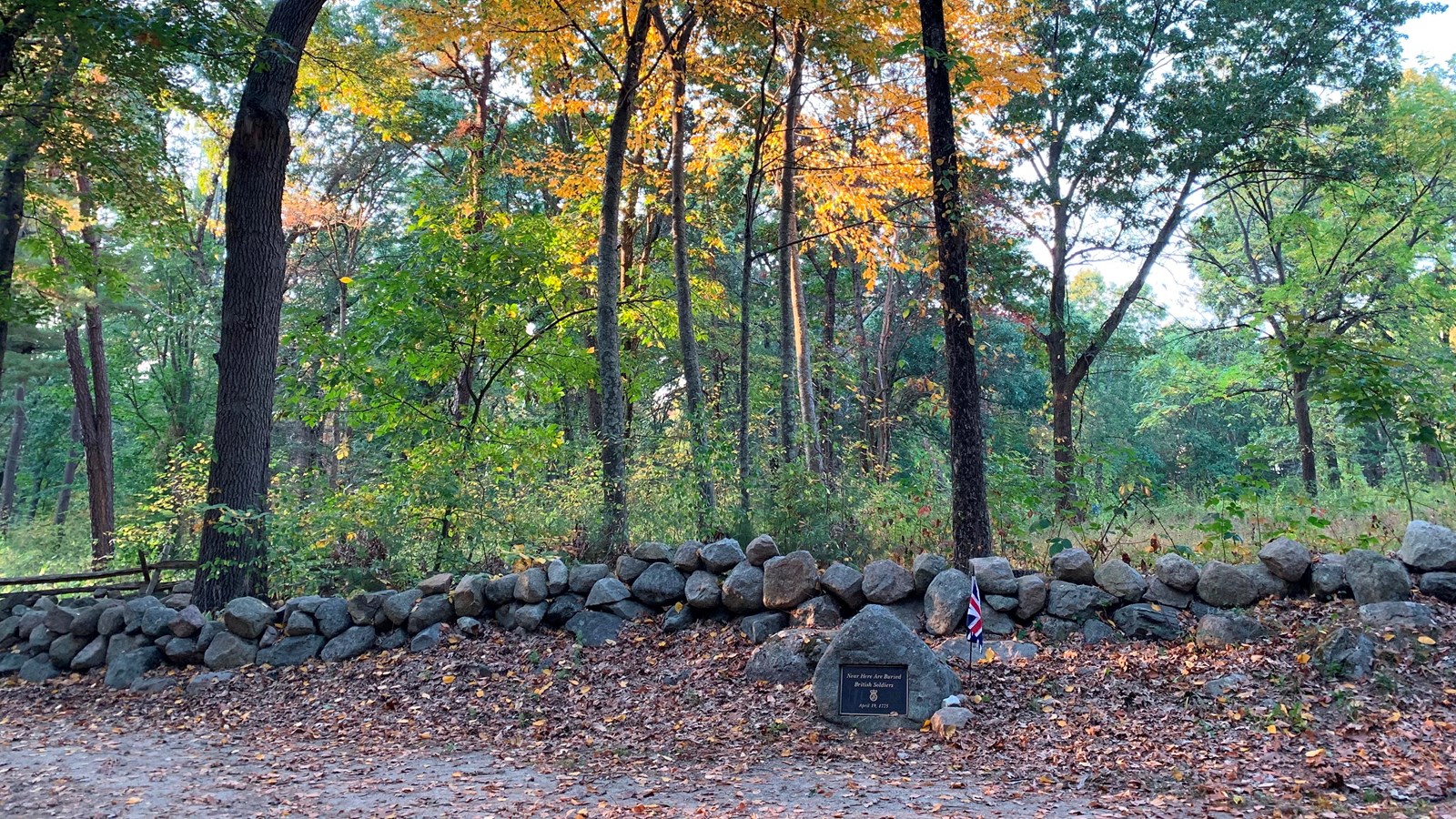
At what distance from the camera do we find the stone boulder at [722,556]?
7.60m

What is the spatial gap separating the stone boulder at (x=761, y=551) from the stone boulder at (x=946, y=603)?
56.2 inches

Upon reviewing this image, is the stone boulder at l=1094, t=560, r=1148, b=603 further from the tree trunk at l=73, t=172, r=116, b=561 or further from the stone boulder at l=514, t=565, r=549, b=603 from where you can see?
the tree trunk at l=73, t=172, r=116, b=561

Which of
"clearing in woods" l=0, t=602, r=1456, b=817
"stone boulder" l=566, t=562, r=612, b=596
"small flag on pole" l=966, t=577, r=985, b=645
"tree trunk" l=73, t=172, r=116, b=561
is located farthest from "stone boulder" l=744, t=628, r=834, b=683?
"tree trunk" l=73, t=172, r=116, b=561

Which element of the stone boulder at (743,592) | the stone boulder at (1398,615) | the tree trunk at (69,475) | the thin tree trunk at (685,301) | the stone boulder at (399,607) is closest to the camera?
the stone boulder at (1398,615)

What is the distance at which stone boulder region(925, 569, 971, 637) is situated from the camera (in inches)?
263

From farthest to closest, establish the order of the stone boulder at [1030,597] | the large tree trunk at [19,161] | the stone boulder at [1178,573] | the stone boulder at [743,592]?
the large tree trunk at [19,161]
the stone boulder at [743,592]
the stone boulder at [1030,597]
the stone boulder at [1178,573]

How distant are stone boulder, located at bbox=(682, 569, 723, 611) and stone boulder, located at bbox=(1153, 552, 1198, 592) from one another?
3.63 m

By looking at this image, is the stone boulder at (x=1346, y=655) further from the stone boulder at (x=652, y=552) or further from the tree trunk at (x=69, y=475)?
the tree trunk at (x=69, y=475)

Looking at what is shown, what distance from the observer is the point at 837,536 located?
26.6ft

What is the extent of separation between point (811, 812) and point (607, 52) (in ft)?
31.5

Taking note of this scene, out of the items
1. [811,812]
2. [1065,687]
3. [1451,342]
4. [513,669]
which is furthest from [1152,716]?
[1451,342]

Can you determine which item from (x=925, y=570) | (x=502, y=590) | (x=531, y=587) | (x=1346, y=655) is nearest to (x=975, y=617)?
(x=925, y=570)

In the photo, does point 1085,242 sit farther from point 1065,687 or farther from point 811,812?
point 811,812

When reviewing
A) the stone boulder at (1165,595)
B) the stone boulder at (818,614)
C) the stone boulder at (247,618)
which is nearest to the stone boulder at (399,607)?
the stone boulder at (247,618)
